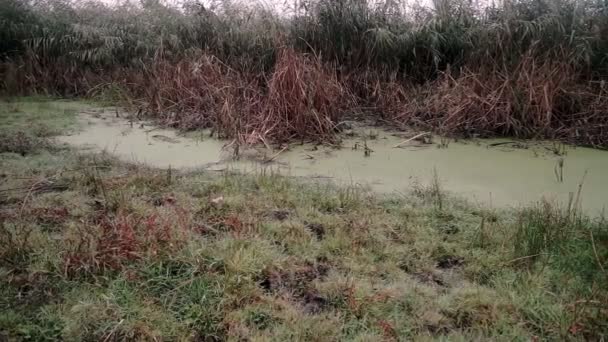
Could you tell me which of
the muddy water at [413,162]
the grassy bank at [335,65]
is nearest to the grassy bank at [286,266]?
the muddy water at [413,162]

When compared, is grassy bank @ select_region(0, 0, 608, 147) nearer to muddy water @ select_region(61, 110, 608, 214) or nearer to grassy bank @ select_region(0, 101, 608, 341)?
muddy water @ select_region(61, 110, 608, 214)

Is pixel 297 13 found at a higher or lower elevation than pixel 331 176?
higher

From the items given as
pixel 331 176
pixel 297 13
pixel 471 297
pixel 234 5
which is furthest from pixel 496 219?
pixel 234 5

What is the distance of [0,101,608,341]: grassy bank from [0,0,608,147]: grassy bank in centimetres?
147

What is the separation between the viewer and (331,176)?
132 inches

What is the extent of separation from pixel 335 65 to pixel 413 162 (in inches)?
74.1

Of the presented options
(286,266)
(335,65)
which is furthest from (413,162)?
(335,65)

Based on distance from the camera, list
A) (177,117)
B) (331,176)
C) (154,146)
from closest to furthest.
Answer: (331,176)
(154,146)
(177,117)

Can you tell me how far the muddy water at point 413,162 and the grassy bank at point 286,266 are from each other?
275mm

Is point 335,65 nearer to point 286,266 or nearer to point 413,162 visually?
point 413,162

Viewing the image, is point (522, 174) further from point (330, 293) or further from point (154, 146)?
point (154, 146)

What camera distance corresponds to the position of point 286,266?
84.9 inches

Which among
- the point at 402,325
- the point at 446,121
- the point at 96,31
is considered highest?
the point at 96,31

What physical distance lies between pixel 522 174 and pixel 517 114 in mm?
1167
